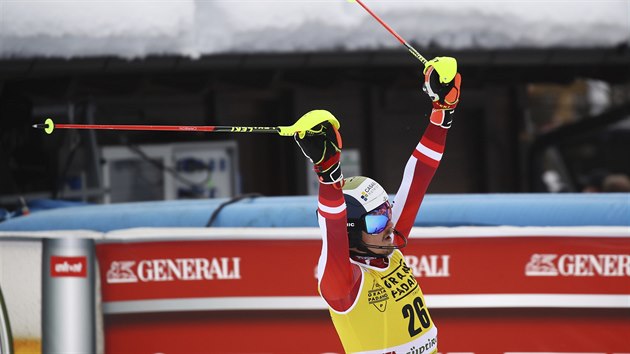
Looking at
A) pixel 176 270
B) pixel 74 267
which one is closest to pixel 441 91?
pixel 176 270

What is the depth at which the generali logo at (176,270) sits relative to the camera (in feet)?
13.8

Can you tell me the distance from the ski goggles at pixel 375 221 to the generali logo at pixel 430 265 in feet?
3.86

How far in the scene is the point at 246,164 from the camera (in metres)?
8.35

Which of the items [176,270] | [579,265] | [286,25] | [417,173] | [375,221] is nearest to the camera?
[375,221]

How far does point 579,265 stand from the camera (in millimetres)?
4051

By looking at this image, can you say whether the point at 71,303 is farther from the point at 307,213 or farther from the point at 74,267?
the point at 307,213

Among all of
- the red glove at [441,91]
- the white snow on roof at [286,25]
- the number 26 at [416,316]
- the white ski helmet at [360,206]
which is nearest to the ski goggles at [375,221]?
the white ski helmet at [360,206]

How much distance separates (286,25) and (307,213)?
95.1 inches

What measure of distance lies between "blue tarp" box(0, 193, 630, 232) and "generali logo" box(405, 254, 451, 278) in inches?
12.3

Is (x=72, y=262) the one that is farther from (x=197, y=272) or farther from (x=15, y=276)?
(x=197, y=272)

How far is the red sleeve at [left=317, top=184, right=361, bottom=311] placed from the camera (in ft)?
8.95

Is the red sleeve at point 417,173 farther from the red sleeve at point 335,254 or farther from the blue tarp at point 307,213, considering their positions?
the blue tarp at point 307,213

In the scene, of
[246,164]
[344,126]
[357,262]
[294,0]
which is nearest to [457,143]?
[344,126]

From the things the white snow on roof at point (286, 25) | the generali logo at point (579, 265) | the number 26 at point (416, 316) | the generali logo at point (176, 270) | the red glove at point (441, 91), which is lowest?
the number 26 at point (416, 316)
